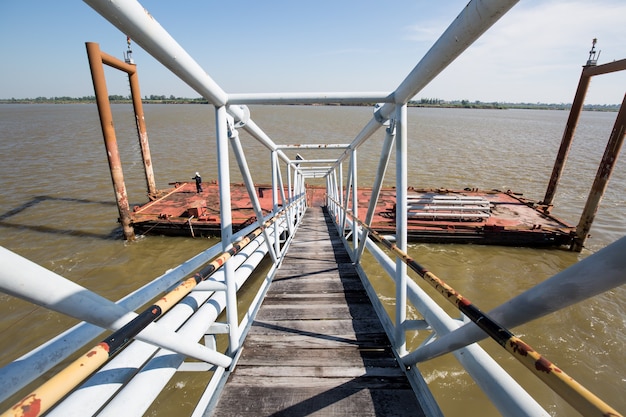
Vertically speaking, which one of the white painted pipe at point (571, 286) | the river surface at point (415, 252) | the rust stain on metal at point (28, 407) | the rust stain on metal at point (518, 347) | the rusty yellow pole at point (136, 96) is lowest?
the river surface at point (415, 252)

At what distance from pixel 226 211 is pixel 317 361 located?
144cm

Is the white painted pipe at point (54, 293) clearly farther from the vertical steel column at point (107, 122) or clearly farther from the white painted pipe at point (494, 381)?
the vertical steel column at point (107, 122)

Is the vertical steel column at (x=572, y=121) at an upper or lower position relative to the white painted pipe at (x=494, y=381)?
upper

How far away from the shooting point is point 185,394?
439cm

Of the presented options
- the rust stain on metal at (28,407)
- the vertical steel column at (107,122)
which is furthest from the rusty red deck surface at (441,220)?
the rust stain on metal at (28,407)

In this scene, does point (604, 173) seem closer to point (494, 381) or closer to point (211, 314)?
point (494, 381)

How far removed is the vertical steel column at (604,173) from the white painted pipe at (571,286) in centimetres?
956

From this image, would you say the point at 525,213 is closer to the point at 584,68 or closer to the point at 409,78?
the point at 584,68

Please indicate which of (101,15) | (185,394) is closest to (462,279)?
(185,394)

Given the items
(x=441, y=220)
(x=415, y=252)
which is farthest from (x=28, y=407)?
(x=441, y=220)

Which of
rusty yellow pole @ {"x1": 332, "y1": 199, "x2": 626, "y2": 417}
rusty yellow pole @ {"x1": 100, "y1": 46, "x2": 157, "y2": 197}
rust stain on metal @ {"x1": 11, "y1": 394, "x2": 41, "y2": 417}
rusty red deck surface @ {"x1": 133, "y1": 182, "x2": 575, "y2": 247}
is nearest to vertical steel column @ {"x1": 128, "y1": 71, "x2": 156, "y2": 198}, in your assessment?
rusty yellow pole @ {"x1": 100, "y1": 46, "x2": 157, "y2": 197}

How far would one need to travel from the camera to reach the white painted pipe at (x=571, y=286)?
→ 0.66 meters

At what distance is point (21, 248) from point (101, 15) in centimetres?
1102

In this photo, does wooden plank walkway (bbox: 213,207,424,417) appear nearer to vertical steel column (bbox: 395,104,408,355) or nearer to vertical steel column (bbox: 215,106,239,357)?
vertical steel column (bbox: 215,106,239,357)
